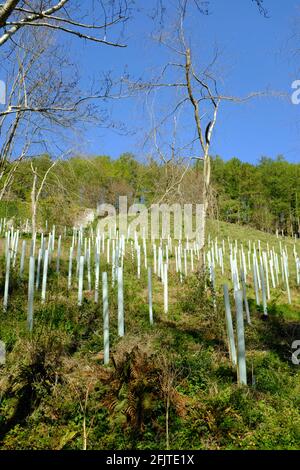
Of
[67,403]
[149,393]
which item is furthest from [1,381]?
[149,393]

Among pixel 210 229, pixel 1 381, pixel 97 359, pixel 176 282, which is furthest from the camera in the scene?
pixel 176 282

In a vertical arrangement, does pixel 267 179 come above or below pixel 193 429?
above

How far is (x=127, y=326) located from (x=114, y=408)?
324 cm

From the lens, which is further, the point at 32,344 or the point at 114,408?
the point at 32,344

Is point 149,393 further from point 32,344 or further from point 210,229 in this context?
point 210,229

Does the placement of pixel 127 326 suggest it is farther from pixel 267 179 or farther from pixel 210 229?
pixel 267 179

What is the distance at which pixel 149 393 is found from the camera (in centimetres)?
468

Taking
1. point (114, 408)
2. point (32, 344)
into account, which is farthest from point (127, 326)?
point (114, 408)

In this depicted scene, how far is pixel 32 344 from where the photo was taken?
545 cm
